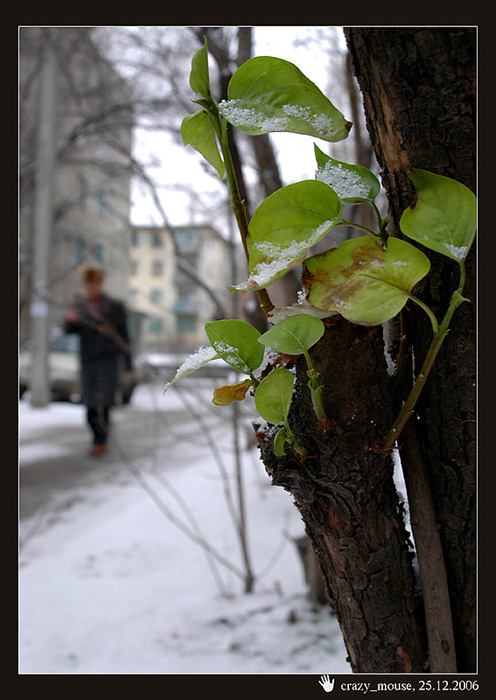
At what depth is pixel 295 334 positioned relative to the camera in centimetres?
39

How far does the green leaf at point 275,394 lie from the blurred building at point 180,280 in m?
0.07

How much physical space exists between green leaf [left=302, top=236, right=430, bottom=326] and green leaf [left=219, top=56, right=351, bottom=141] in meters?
0.10

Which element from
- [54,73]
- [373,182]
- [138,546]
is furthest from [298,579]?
[54,73]

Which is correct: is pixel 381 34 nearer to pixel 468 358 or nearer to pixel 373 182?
pixel 373 182

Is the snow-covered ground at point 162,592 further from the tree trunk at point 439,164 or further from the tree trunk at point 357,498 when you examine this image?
the tree trunk at point 439,164

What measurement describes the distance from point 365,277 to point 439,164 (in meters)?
0.15

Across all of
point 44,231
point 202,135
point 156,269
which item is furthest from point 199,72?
point 44,231

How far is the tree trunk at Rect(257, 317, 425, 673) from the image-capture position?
0.43m

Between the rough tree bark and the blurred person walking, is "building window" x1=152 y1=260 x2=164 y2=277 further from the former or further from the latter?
the rough tree bark

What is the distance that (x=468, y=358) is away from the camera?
0.46m

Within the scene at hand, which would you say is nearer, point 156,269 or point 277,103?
point 277,103
